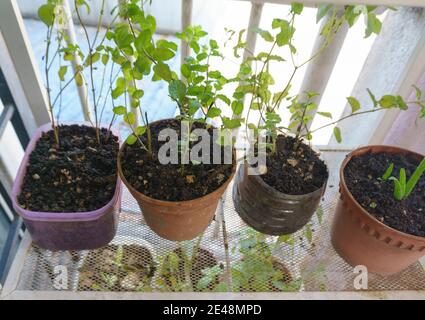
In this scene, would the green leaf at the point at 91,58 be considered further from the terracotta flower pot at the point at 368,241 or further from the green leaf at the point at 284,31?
the terracotta flower pot at the point at 368,241

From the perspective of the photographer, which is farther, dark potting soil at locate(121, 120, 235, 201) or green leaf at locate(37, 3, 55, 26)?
dark potting soil at locate(121, 120, 235, 201)

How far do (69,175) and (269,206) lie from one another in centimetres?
45

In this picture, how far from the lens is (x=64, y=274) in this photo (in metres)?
0.77

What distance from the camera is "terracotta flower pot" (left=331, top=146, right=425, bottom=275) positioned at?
2.28 ft

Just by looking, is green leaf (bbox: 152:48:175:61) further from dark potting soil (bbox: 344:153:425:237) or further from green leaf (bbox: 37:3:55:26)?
dark potting soil (bbox: 344:153:425:237)

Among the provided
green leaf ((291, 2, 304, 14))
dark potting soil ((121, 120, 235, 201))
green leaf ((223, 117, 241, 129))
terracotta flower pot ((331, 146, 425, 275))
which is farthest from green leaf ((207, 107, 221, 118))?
terracotta flower pot ((331, 146, 425, 275))

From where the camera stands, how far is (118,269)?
0.80m

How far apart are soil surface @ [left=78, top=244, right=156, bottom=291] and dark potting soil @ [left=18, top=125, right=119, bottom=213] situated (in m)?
0.16

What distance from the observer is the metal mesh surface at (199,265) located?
2.56 feet

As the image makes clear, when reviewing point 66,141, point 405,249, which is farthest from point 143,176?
point 405,249

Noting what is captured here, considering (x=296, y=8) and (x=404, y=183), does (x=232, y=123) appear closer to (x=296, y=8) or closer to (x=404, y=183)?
(x=296, y=8)

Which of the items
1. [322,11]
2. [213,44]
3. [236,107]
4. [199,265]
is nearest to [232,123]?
[236,107]

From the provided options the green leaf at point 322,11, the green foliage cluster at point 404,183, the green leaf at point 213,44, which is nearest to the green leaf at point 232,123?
the green leaf at point 213,44
